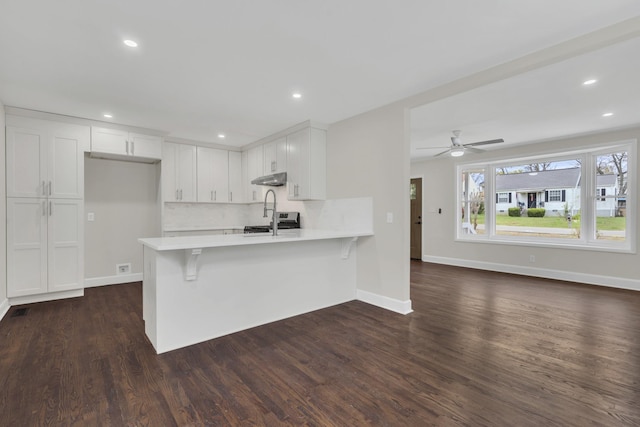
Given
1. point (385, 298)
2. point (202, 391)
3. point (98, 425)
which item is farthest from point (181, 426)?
point (385, 298)

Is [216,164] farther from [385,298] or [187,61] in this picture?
[385,298]

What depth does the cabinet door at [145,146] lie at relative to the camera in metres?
4.45

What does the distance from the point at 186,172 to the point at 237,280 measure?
120 inches


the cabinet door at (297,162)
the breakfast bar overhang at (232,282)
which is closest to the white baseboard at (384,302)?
the breakfast bar overhang at (232,282)

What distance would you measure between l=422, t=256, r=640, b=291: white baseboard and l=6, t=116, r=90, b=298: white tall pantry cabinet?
6722 millimetres

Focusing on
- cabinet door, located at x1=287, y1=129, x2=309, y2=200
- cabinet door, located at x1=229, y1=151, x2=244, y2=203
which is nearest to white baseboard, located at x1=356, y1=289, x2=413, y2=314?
cabinet door, located at x1=287, y1=129, x2=309, y2=200

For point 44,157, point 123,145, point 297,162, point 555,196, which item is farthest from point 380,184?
point 44,157

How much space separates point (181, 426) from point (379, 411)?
3.65 ft

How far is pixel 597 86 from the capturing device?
3041mm

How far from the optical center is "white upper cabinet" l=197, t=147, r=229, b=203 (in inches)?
214

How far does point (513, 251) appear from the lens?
5.80m

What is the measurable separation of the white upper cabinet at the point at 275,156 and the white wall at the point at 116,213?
6.04 feet

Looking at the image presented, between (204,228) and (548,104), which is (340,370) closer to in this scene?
(548,104)

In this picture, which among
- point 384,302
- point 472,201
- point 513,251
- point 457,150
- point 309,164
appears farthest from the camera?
point 472,201
